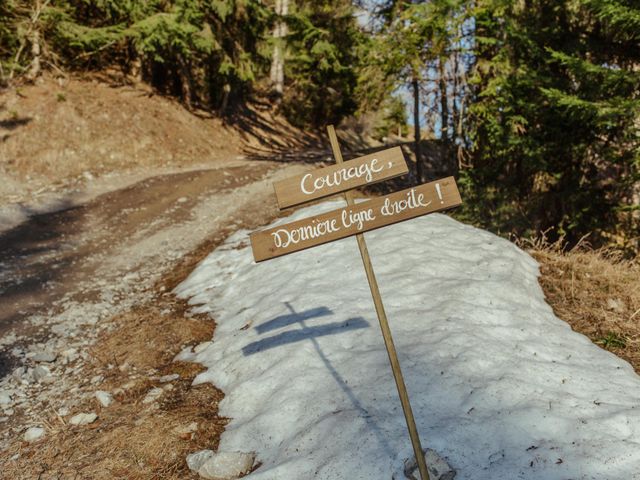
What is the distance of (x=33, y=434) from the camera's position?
4.60m

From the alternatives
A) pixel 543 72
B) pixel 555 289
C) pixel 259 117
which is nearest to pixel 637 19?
pixel 543 72

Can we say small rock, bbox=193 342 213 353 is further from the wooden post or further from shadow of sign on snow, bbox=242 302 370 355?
the wooden post

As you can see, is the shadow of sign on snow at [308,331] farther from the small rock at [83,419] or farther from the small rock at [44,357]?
the small rock at [44,357]

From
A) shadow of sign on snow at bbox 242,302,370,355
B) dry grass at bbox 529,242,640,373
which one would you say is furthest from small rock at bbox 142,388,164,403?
dry grass at bbox 529,242,640,373

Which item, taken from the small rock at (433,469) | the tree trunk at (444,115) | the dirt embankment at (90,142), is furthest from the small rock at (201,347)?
the tree trunk at (444,115)

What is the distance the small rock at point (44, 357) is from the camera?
6027 mm

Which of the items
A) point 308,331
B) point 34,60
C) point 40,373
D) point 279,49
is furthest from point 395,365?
point 279,49

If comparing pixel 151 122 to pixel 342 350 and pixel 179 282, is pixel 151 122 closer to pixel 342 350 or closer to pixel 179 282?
pixel 179 282

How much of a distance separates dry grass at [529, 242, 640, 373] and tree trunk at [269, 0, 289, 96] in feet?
55.9

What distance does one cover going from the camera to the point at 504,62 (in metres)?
11.5

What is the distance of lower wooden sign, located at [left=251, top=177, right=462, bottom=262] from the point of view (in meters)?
3.25

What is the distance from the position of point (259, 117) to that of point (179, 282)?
2003cm

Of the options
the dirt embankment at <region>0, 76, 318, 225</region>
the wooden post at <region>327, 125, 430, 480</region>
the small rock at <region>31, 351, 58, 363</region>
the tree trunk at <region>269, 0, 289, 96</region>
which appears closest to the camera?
the wooden post at <region>327, 125, 430, 480</region>

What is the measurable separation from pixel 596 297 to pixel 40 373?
8.04m
